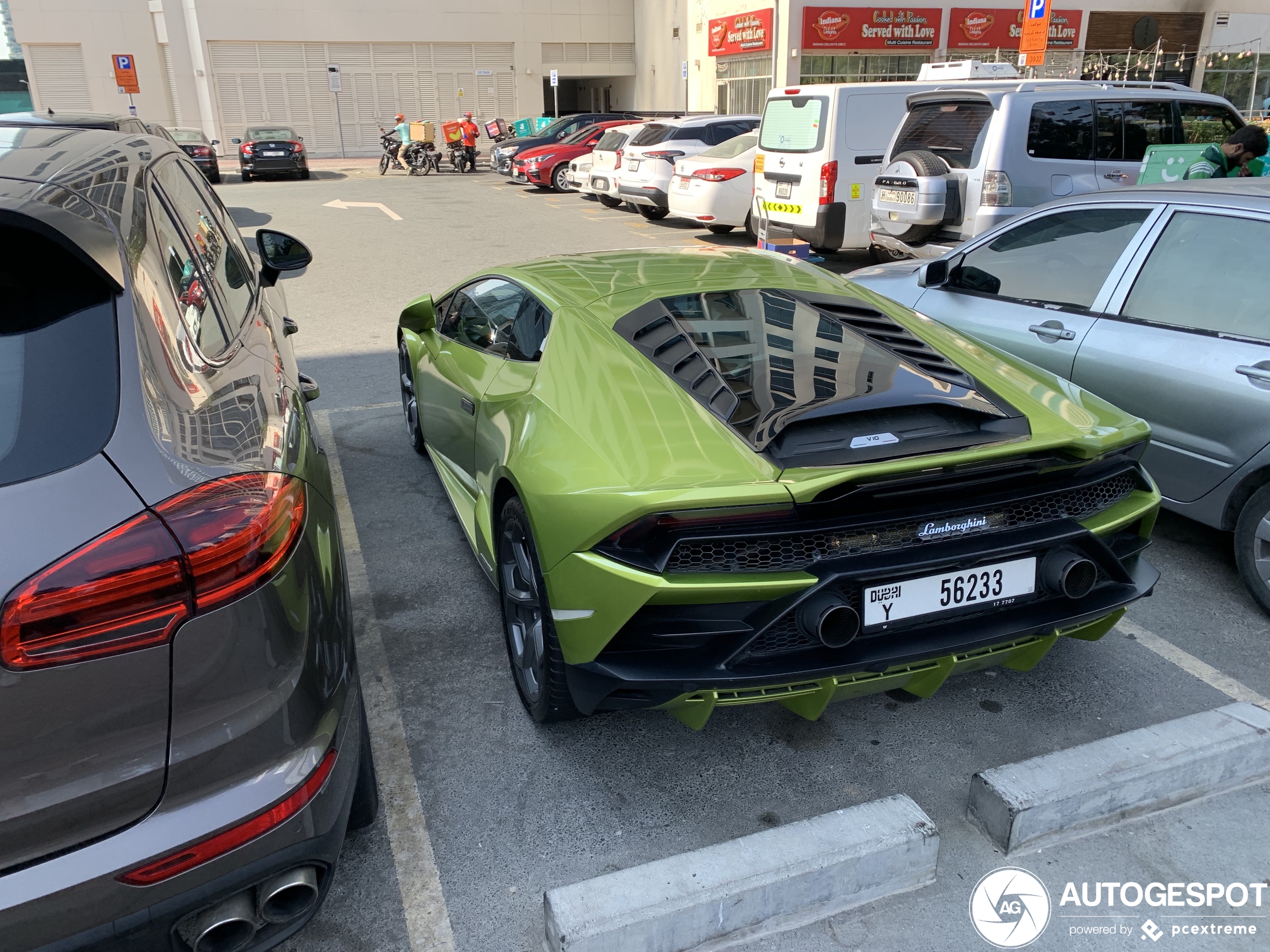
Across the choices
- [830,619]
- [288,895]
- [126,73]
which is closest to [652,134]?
[830,619]

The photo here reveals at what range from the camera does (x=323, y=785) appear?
1787 millimetres

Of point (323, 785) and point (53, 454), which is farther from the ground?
point (53, 454)

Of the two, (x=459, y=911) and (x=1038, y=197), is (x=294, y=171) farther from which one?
(x=459, y=911)

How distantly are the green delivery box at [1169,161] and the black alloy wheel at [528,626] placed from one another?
23.7 ft

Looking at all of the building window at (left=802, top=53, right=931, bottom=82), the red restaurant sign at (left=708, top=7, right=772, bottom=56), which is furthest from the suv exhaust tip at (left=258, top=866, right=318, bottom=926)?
the building window at (left=802, top=53, right=931, bottom=82)

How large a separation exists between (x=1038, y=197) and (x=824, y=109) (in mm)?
3237

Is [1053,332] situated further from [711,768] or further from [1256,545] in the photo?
[711,768]

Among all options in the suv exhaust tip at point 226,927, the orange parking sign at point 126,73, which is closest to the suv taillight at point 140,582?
the suv exhaust tip at point 226,927

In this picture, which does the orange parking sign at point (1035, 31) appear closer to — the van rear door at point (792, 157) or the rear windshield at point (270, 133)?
the van rear door at point (792, 157)

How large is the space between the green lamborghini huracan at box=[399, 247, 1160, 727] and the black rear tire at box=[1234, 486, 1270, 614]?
41.2 inches

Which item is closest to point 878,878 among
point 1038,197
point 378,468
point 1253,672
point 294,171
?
point 1253,672

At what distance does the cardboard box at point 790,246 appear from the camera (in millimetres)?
11031

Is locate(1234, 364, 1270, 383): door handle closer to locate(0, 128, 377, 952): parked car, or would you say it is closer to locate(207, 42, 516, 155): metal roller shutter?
locate(0, 128, 377, 952): parked car

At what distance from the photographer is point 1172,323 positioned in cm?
386
